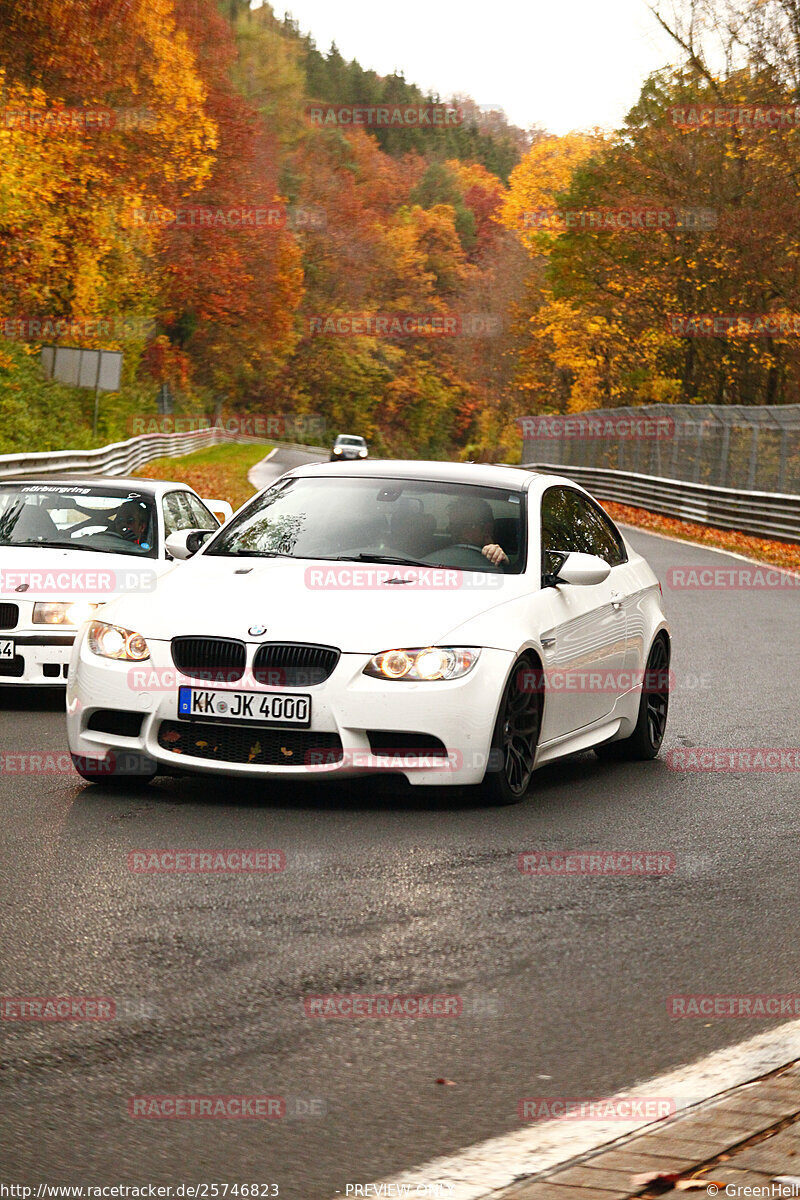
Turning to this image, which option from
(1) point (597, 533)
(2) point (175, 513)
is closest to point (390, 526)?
(1) point (597, 533)

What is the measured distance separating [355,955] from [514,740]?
2688 millimetres

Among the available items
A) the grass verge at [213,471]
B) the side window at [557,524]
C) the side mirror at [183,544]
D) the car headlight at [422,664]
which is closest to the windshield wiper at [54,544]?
the side mirror at [183,544]

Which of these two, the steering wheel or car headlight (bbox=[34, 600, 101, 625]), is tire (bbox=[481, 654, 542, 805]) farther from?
car headlight (bbox=[34, 600, 101, 625])

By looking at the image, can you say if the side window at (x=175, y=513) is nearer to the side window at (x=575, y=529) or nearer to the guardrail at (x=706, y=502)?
the side window at (x=575, y=529)

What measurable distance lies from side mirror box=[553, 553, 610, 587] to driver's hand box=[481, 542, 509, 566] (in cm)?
28

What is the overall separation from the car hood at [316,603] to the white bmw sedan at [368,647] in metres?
0.01

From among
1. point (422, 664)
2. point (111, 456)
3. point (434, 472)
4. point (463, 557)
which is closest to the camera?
point (422, 664)

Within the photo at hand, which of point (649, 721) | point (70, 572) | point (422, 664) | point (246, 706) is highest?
point (422, 664)

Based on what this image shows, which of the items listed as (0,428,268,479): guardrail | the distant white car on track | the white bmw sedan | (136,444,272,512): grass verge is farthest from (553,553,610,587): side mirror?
(136,444,272,512): grass verge

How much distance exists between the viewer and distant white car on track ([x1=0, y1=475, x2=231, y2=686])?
10.8 m

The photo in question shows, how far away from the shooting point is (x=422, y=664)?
746 cm

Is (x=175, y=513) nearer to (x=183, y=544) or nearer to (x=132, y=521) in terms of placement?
(x=132, y=521)

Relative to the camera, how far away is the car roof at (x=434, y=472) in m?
8.99

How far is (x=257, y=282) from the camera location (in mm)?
73312
